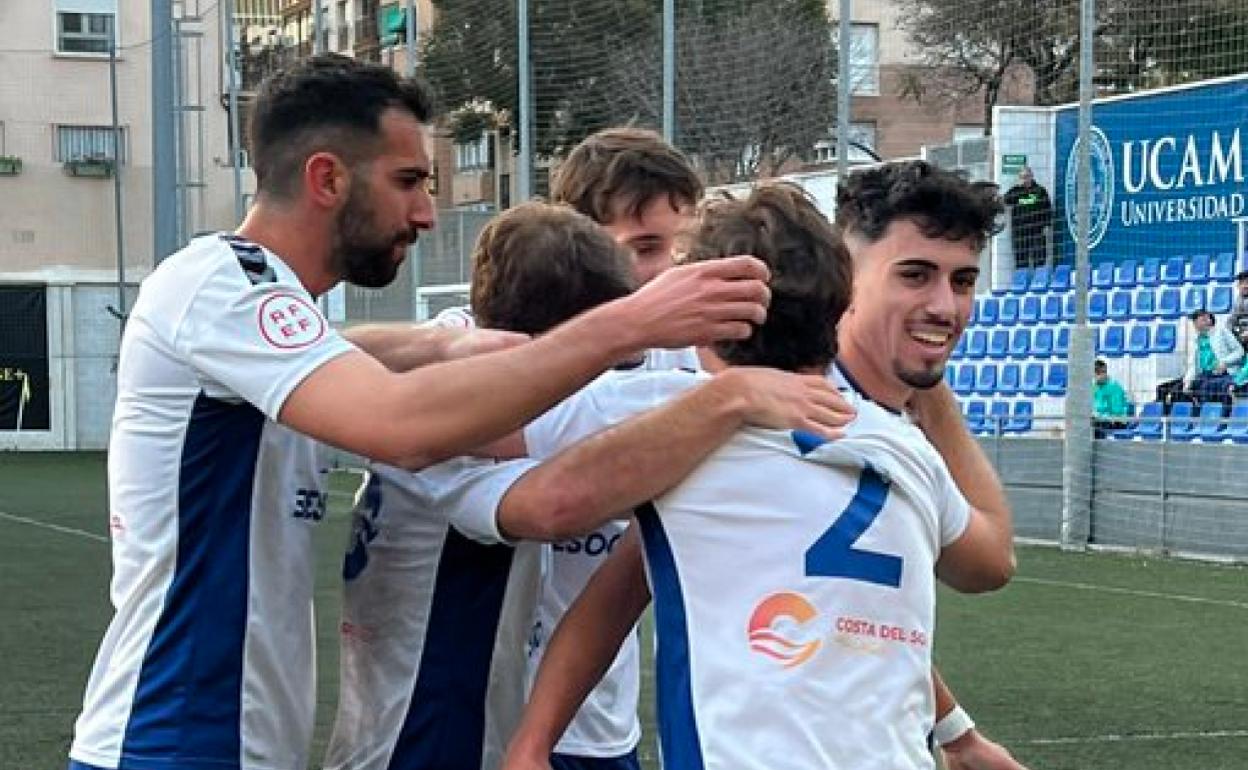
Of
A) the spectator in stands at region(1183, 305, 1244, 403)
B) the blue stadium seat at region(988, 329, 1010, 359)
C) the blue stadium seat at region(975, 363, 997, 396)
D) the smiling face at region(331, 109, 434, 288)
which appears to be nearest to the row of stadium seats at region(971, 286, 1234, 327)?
the blue stadium seat at region(988, 329, 1010, 359)

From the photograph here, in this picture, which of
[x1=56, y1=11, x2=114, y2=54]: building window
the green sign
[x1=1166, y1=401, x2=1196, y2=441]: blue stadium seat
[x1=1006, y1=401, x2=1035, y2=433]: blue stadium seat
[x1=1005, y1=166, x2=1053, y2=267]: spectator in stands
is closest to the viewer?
[x1=1166, y1=401, x2=1196, y2=441]: blue stadium seat

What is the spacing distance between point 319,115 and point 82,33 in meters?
36.9

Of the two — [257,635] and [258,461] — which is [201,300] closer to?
[258,461]

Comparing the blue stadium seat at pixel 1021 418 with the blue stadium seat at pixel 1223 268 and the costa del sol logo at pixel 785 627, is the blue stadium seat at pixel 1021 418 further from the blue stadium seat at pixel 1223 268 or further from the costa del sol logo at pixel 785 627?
the costa del sol logo at pixel 785 627

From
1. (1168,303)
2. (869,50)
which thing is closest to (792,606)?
(1168,303)

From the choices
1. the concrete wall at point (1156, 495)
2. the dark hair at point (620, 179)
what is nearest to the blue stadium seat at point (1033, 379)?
the concrete wall at point (1156, 495)

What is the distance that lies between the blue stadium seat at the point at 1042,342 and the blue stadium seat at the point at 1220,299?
2067 mm

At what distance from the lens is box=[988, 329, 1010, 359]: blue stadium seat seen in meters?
21.8

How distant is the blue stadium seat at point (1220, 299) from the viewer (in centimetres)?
1914

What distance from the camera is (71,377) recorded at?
119 ft

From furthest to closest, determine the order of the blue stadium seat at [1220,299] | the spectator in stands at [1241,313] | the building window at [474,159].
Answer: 1. the building window at [474,159]
2. the blue stadium seat at [1220,299]
3. the spectator in stands at [1241,313]

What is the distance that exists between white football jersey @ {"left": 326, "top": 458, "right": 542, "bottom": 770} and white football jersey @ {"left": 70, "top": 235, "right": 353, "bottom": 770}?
0.16 m

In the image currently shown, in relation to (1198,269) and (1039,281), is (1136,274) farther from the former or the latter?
(1039,281)

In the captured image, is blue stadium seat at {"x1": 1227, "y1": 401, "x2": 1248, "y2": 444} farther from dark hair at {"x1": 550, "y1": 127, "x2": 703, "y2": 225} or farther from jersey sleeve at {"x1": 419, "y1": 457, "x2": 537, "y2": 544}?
jersey sleeve at {"x1": 419, "y1": 457, "x2": 537, "y2": 544}
